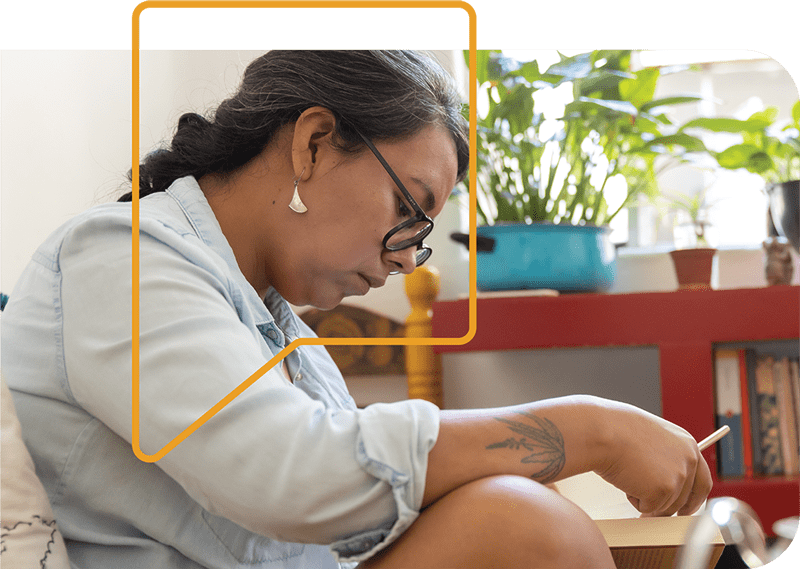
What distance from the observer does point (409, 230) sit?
0.56 meters

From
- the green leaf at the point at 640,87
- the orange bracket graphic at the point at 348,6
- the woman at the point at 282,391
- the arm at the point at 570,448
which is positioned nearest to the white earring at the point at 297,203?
the woman at the point at 282,391

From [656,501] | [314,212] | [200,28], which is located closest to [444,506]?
[656,501]

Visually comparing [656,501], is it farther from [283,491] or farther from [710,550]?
[283,491]

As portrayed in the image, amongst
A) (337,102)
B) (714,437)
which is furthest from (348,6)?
(714,437)

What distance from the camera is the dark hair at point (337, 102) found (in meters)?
0.54

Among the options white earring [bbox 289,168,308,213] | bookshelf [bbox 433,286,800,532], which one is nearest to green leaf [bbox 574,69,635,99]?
bookshelf [bbox 433,286,800,532]

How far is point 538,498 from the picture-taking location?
1.32ft

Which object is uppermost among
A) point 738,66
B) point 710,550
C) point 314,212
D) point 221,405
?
point 738,66

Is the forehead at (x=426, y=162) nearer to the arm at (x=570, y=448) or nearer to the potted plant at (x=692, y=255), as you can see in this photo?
the arm at (x=570, y=448)

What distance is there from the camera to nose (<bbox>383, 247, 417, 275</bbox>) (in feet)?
1.82

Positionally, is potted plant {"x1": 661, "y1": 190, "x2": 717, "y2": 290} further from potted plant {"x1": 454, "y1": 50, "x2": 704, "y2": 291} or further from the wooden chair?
the wooden chair

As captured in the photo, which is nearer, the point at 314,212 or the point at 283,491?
the point at 283,491

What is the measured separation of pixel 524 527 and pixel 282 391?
170 millimetres

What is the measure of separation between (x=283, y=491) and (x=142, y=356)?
0.13 m
